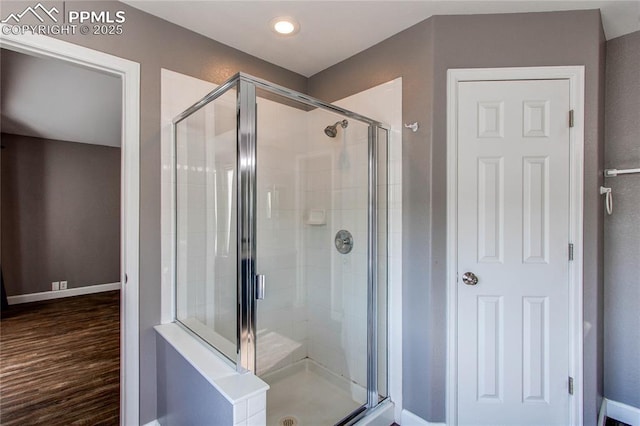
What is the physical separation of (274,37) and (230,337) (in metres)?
Result: 1.89

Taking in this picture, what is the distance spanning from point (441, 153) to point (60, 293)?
19.3 feet

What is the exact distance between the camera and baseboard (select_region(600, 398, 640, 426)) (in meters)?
1.86

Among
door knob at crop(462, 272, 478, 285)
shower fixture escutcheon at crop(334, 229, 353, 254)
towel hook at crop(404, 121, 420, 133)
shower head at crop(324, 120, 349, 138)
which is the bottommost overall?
door knob at crop(462, 272, 478, 285)

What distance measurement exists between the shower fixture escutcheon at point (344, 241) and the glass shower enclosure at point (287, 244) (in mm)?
12

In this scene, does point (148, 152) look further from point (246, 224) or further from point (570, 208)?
point (570, 208)

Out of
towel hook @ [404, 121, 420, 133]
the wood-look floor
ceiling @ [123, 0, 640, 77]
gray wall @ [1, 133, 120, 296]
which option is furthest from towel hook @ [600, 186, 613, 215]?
gray wall @ [1, 133, 120, 296]

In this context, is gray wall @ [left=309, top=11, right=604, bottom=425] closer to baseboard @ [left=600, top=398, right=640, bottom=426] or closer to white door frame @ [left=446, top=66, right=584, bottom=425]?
white door frame @ [left=446, top=66, right=584, bottom=425]

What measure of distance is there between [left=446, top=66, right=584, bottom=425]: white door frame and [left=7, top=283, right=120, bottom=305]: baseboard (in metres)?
5.63

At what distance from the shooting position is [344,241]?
2260mm

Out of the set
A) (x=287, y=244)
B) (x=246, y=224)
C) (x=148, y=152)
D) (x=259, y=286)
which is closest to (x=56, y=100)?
(x=148, y=152)

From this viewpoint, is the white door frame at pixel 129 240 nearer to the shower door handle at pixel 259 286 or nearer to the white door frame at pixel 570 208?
the shower door handle at pixel 259 286

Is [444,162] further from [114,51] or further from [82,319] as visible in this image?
[82,319]

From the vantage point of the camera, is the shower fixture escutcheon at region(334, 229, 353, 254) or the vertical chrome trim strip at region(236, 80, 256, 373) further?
the shower fixture escutcheon at region(334, 229, 353, 254)

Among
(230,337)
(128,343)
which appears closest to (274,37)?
(230,337)
